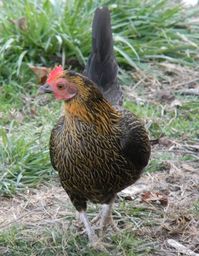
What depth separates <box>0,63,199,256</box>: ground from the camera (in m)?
4.52

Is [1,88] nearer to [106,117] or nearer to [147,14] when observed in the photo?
[147,14]

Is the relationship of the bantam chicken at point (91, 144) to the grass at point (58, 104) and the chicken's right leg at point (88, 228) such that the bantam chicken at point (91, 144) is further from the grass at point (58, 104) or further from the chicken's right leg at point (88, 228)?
the grass at point (58, 104)

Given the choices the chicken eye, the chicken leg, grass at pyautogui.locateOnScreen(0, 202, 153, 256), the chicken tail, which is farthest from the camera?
the chicken tail

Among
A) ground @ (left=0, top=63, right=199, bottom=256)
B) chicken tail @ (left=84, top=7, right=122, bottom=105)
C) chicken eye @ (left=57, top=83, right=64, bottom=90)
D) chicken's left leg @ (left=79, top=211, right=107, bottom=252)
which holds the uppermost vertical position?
chicken eye @ (left=57, top=83, right=64, bottom=90)

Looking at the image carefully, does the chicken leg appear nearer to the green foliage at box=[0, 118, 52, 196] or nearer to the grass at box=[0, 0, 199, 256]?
the grass at box=[0, 0, 199, 256]

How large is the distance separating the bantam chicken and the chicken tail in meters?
0.51

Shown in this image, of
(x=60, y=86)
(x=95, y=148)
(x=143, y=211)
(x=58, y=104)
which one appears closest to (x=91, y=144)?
(x=95, y=148)

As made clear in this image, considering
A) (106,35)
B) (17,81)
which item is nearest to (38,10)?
(17,81)

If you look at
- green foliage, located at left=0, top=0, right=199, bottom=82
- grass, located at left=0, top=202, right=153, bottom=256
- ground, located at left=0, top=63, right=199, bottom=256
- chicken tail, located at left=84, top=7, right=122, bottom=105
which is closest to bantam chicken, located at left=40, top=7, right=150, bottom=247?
grass, located at left=0, top=202, right=153, bottom=256

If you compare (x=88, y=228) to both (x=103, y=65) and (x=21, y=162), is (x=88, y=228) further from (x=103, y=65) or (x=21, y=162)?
(x=103, y=65)

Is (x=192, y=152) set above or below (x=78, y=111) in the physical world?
below

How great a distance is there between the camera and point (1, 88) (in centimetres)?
643

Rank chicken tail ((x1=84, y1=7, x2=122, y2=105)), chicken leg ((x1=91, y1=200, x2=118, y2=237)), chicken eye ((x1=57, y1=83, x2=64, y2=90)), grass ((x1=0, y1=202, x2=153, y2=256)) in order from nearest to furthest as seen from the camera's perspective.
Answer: chicken eye ((x1=57, y1=83, x2=64, y2=90)), grass ((x1=0, y1=202, x2=153, y2=256)), chicken leg ((x1=91, y1=200, x2=118, y2=237)), chicken tail ((x1=84, y1=7, x2=122, y2=105))

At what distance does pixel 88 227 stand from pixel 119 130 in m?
0.63
